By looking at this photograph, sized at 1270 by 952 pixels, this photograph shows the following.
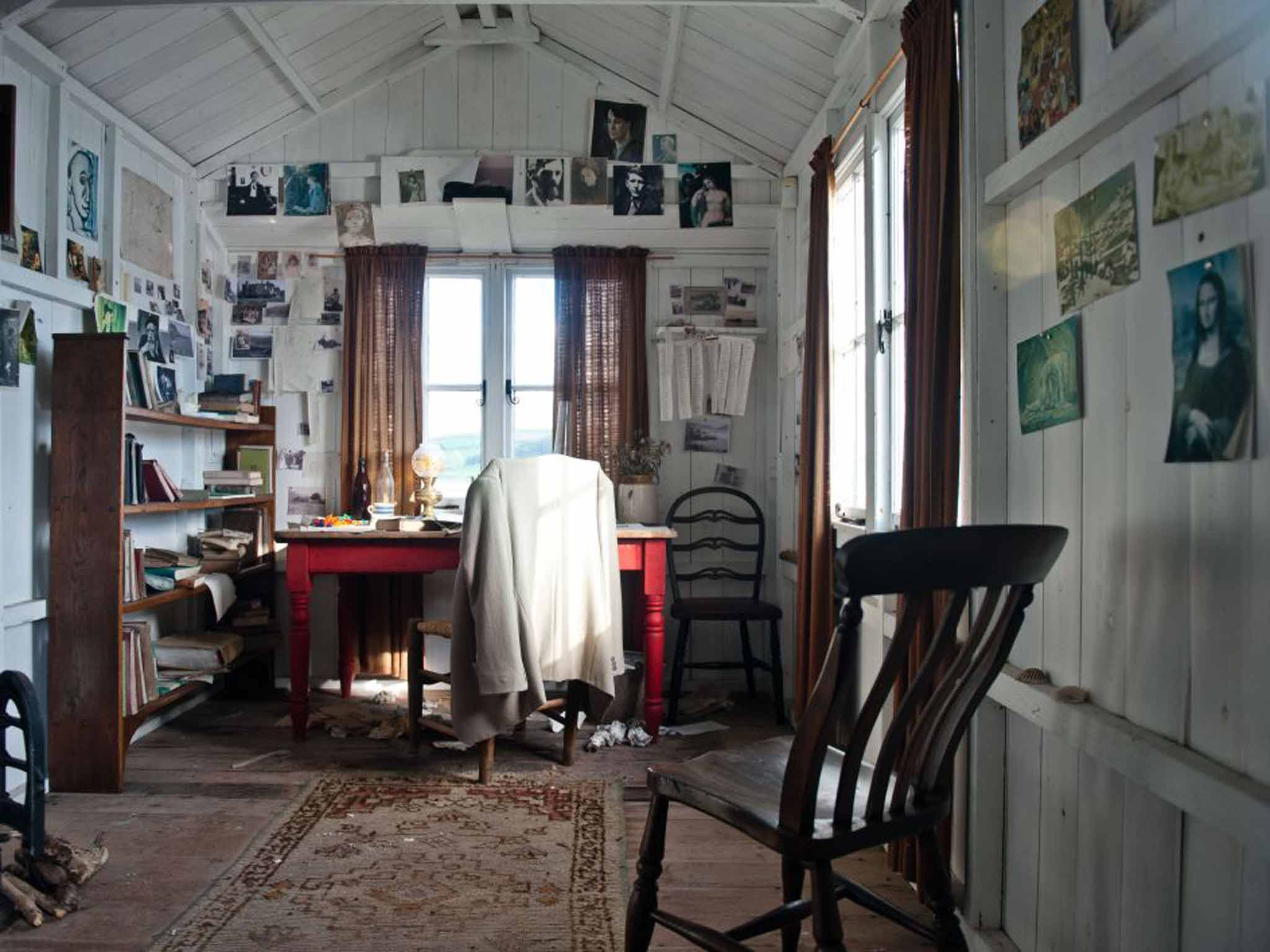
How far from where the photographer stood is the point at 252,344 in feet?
14.4

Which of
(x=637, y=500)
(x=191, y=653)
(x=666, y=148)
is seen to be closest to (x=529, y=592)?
(x=637, y=500)

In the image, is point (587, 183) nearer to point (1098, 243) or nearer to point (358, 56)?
point (358, 56)

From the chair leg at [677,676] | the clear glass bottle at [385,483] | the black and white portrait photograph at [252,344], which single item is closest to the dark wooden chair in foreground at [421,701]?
the chair leg at [677,676]

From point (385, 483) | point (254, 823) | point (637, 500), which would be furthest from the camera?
point (385, 483)

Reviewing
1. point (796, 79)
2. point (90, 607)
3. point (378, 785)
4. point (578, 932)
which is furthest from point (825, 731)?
point (796, 79)

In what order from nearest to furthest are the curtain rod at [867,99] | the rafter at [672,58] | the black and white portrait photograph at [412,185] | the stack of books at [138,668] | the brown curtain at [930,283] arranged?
the brown curtain at [930,283]
the curtain rod at [867,99]
the stack of books at [138,668]
the rafter at [672,58]
the black and white portrait photograph at [412,185]

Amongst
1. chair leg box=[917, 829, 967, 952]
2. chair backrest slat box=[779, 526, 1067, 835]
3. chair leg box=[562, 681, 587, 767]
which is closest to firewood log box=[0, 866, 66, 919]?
chair leg box=[562, 681, 587, 767]

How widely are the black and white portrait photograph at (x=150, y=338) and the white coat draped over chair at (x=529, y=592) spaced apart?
5.83 feet

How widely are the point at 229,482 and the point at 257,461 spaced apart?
0.25 metres

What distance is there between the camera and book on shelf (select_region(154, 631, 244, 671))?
11.6ft

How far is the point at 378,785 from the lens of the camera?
2938 mm

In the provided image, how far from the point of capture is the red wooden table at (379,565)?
3363mm

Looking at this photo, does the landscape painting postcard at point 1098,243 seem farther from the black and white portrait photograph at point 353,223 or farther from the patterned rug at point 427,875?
the black and white portrait photograph at point 353,223

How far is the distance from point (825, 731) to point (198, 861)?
6.35ft
